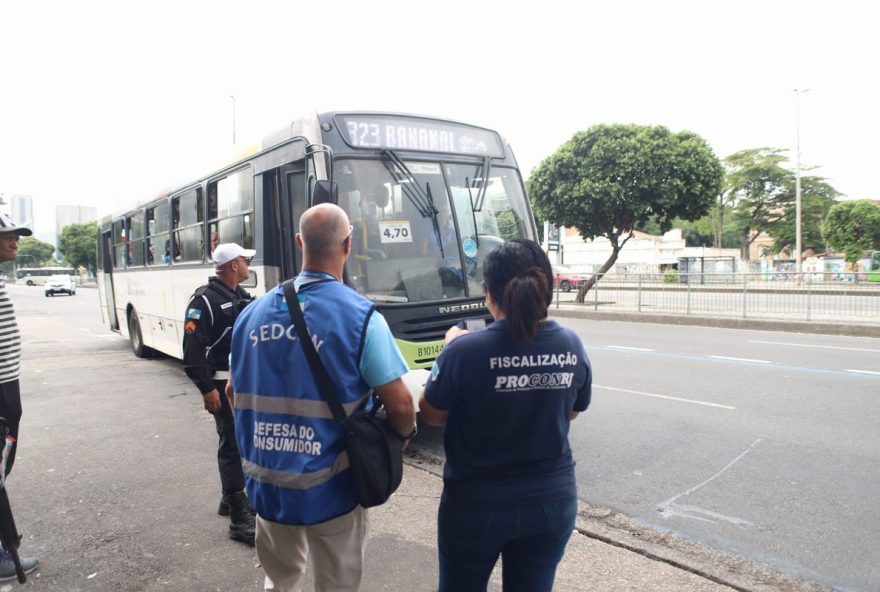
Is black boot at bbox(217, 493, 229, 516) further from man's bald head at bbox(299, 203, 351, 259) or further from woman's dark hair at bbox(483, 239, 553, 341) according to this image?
woman's dark hair at bbox(483, 239, 553, 341)

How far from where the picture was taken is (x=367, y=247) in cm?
582

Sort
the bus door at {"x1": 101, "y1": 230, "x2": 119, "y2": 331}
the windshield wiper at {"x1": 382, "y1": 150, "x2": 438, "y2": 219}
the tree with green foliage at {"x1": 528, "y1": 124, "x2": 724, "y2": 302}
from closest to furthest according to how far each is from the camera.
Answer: the windshield wiper at {"x1": 382, "y1": 150, "x2": 438, "y2": 219} < the bus door at {"x1": 101, "y1": 230, "x2": 119, "y2": 331} < the tree with green foliage at {"x1": 528, "y1": 124, "x2": 724, "y2": 302}

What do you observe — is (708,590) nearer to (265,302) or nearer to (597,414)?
(265,302)

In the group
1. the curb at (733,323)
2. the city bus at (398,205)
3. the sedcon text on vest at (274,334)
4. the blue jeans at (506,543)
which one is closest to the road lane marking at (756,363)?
the city bus at (398,205)

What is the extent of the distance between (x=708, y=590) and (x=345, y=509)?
2.21 meters

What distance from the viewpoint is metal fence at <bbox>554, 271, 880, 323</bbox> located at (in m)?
15.0

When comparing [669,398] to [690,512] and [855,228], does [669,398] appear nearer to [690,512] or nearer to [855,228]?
[690,512]

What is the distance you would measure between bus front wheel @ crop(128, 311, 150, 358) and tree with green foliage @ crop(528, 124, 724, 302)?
47.0ft

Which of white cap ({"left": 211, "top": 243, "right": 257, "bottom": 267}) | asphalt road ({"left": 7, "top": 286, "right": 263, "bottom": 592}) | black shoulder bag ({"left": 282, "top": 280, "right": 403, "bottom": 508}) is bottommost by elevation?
asphalt road ({"left": 7, "top": 286, "right": 263, "bottom": 592})

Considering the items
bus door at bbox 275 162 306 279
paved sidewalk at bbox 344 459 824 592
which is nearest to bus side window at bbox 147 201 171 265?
bus door at bbox 275 162 306 279

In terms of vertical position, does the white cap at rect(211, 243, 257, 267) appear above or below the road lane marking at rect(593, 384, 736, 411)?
above

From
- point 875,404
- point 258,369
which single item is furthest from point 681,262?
point 258,369

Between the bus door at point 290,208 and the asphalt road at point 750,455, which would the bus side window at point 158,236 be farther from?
the asphalt road at point 750,455

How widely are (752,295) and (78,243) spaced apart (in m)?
86.9
